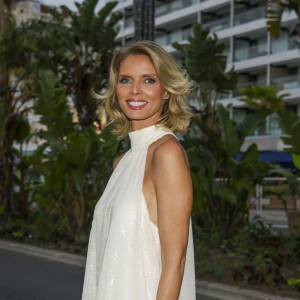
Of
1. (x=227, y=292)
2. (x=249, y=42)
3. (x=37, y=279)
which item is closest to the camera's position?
(x=227, y=292)

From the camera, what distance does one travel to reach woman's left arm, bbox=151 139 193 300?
2.03 m

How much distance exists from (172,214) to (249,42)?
50952 millimetres

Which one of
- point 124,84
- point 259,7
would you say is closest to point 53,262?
point 124,84

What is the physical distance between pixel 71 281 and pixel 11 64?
319 inches

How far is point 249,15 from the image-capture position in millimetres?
51031

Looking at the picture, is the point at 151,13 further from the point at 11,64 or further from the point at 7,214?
the point at 7,214

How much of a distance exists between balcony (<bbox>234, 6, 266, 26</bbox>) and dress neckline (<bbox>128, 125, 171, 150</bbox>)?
4908 cm

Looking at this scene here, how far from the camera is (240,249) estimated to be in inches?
369

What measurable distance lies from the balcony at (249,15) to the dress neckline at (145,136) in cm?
4908

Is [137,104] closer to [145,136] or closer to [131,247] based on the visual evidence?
[145,136]

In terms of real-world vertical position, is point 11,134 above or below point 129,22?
below

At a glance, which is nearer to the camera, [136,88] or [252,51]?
[136,88]

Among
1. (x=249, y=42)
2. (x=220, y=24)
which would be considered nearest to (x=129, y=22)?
(x=220, y=24)

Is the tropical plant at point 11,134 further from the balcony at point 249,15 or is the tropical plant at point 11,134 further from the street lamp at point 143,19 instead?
the balcony at point 249,15
